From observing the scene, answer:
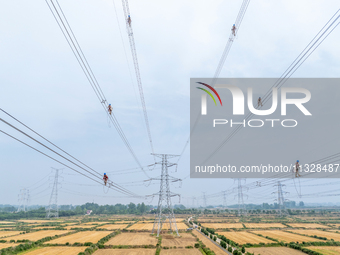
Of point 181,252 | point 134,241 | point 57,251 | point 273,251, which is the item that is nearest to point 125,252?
point 181,252

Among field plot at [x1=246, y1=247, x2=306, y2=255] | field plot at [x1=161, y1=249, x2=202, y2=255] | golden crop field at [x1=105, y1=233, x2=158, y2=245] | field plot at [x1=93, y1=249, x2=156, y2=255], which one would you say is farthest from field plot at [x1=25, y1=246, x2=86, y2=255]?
field plot at [x1=246, y1=247, x2=306, y2=255]

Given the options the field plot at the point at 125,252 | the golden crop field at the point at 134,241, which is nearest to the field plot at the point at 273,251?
the field plot at the point at 125,252

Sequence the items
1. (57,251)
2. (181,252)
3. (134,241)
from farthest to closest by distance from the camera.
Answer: (134,241)
(57,251)
(181,252)

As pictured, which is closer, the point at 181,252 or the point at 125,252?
the point at 181,252

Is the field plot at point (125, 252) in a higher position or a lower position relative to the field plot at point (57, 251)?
higher

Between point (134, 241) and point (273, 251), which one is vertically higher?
point (273, 251)

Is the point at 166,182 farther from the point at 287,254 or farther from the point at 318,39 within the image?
the point at 318,39

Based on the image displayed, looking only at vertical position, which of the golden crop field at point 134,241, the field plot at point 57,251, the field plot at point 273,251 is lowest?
the field plot at point 57,251

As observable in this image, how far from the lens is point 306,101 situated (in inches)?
1087

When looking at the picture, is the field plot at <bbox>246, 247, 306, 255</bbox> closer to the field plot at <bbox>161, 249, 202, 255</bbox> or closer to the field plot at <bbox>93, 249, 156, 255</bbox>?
the field plot at <bbox>161, 249, 202, 255</bbox>

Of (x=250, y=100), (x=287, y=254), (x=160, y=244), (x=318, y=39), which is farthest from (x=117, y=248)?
(x=318, y=39)

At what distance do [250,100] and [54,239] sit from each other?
6330 cm

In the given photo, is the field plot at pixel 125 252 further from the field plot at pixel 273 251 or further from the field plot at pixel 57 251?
the field plot at pixel 273 251

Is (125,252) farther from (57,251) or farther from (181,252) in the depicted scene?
(57,251)
